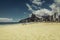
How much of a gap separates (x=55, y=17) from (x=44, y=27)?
1.07ft

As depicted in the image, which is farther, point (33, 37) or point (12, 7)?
point (12, 7)

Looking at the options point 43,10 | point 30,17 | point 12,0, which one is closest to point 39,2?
point 43,10

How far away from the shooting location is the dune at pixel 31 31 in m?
2.54

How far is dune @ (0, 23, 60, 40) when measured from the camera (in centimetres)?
254

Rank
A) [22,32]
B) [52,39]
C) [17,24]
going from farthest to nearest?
[17,24], [22,32], [52,39]

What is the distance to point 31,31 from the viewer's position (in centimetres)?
272

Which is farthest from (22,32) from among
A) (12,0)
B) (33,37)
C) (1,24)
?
(12,0)

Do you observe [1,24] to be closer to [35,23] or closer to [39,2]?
[35,23]

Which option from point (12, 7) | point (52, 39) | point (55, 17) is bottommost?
point (52, 39)

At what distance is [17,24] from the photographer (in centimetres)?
286

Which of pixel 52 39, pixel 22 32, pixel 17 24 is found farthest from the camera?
pixel 17 24

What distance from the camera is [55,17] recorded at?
115 inches

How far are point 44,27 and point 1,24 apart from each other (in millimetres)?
936

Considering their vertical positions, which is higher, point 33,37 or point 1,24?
point 1,24
